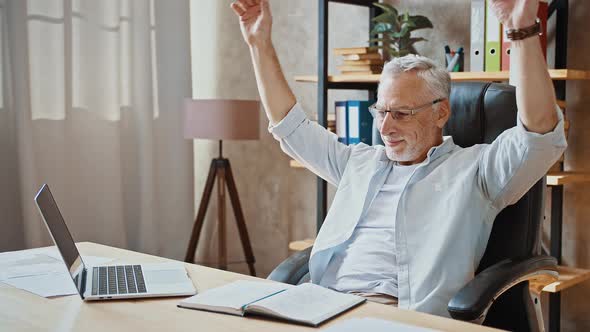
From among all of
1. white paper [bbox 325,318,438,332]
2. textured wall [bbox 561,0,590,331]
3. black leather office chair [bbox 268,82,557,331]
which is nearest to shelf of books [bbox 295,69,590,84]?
textured wall [bbox 561,0,590,331]

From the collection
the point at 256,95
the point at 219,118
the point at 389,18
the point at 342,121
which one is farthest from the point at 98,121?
the point at 389,18

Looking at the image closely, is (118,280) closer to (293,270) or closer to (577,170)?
(293,270)

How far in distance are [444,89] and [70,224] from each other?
223 cm

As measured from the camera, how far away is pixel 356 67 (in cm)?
350

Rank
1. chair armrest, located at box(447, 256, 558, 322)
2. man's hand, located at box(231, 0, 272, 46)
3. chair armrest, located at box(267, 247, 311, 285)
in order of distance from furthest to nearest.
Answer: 1. man's hand, located at box(231, 0, 272, 46)
2. chair armrest, located at box(267, 247, 311, 285)
3. chair armrest, located at box(447, 256, 558, 322)

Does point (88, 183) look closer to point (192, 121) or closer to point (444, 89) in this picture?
point (192, 121)

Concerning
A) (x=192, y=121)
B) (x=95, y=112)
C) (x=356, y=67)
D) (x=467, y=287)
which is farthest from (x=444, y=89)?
(x=95, y=112)

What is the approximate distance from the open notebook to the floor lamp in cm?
216

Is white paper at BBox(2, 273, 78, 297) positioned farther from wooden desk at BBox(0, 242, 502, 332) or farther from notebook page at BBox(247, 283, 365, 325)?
notebook page at BBox(247, 283, 365, 325)

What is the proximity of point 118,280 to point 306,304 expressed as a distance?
1.64ft

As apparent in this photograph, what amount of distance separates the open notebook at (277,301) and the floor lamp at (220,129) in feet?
7.10

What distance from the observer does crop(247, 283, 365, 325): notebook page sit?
149cm

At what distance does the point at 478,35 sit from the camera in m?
3.14

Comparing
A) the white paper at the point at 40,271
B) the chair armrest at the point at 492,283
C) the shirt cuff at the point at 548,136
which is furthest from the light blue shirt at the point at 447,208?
the white paper at the point at 40,271
